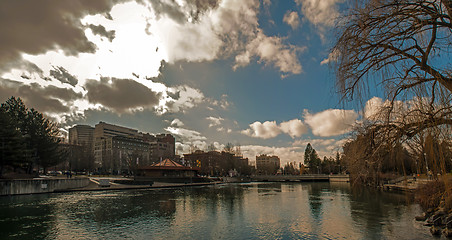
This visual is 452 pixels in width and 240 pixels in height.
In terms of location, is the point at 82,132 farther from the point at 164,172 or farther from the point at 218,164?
the point at 164,172

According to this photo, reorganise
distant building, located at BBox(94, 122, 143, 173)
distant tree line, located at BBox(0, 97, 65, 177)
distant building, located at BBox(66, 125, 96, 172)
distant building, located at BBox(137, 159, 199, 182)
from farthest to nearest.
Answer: distant building, located at BBox(94, 122, 143, 173) < distant building, located at BBox(66, 125, 96, 172) < distant building, located at BBox(137, 159, 199, 182) < distant tree line, located at BBox(0, 97, 65, 177)

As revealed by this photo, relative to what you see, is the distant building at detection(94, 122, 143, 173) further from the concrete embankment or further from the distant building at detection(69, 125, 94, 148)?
the concrete embankment

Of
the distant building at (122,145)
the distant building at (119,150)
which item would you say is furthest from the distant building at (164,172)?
the distant building at (122,145)

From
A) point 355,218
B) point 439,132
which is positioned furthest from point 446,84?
point 355,218

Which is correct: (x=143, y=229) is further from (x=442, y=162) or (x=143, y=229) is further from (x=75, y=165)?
(x=75, y=165)

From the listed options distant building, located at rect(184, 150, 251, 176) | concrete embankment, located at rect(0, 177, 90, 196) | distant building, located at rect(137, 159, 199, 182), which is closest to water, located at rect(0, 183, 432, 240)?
concrete embankment, located at rect(0, 177, 90, 196)

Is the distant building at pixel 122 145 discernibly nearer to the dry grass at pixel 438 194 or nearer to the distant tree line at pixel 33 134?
the distant tree line at pixel 33 134

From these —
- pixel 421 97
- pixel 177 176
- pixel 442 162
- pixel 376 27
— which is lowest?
pixel 177 176

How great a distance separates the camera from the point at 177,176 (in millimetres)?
63438

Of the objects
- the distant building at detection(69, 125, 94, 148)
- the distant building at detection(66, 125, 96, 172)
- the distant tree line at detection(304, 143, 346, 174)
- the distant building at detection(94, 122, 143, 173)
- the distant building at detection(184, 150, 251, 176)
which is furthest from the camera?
the distant building at detection(69, 125, 94, 148)

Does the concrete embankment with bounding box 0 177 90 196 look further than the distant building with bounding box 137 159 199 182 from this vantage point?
No

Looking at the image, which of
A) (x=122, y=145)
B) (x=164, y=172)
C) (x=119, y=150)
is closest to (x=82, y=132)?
(x=122, y=145)

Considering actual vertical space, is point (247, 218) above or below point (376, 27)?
below

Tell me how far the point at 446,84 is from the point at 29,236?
1774cm
